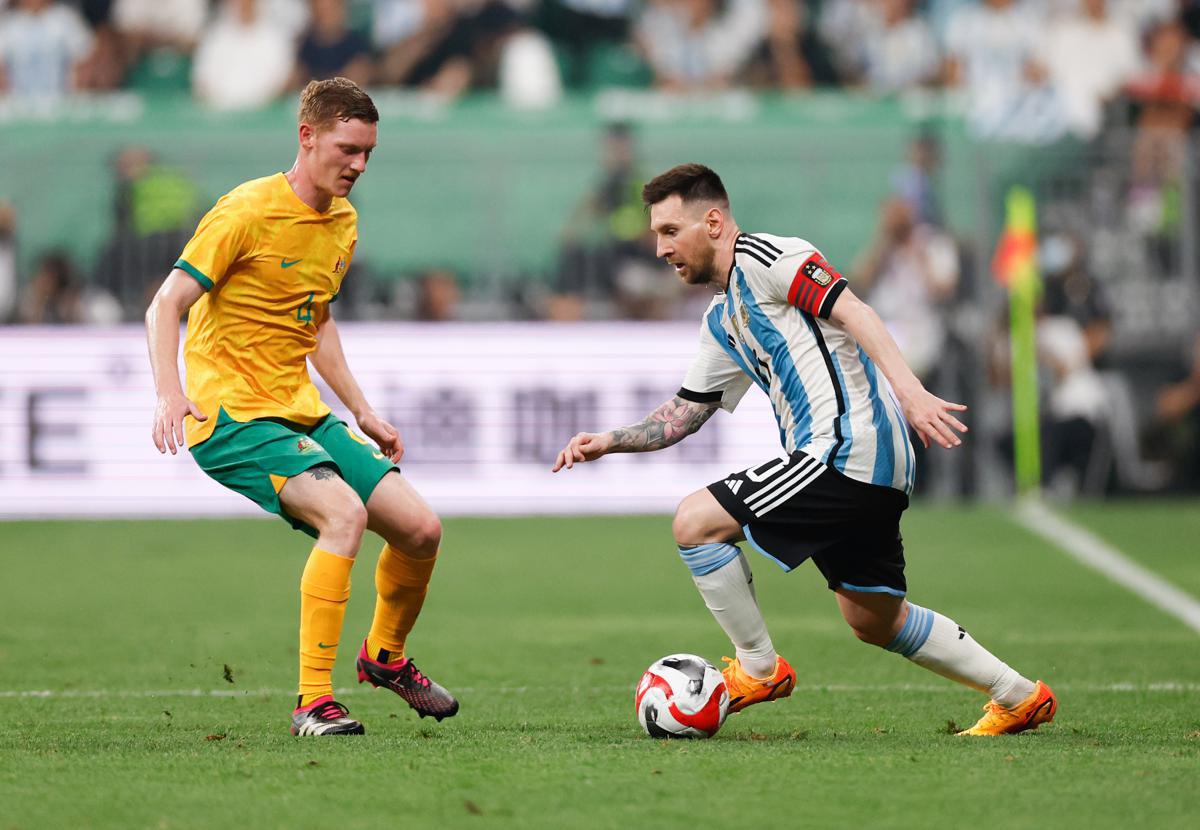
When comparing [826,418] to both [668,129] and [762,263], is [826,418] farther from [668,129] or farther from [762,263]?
[668,129]

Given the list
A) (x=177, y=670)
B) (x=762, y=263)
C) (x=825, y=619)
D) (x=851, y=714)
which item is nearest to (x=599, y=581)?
(x=825, y=619)

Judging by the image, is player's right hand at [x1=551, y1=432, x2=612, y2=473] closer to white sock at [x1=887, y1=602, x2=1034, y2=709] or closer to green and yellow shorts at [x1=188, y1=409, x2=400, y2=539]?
green and yellow shorts at [x1=188, y1=409, x2=400, y2=539]

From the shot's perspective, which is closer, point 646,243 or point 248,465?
point 248,465

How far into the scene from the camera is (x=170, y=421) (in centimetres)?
545

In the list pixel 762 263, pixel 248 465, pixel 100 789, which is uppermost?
pixel 762 263

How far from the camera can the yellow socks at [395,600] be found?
6.27m

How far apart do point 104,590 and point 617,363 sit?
228 inches

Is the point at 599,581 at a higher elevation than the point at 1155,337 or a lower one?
lower

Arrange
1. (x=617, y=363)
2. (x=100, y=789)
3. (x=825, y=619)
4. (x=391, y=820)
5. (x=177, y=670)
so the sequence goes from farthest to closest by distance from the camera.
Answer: (x=617, y=363)
(x=825, y=619)
(x=177, y=670)
(x=100, y=789)
(x=391, y=820)

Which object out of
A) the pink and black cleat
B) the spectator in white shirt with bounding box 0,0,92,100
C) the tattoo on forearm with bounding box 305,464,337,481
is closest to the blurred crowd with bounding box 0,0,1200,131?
the spectator in white shirt with bounding box 0,0,92,100

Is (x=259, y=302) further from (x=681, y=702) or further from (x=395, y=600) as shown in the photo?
(x=681, y=702)

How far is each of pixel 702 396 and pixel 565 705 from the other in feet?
4.17

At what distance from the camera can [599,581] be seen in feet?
35.7

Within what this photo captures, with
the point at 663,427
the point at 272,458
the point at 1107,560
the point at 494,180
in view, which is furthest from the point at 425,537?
the point at 494,180
